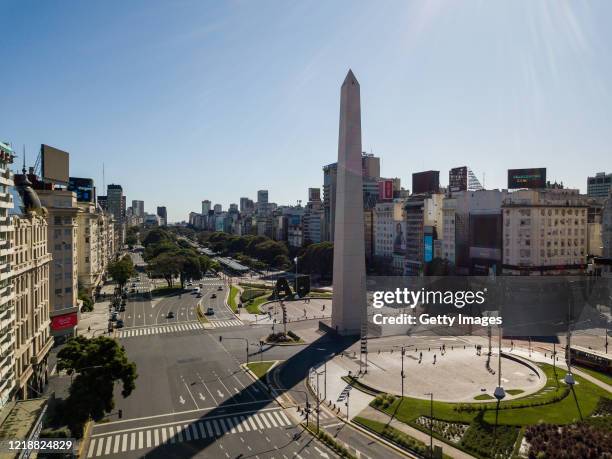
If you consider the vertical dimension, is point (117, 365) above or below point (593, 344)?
above

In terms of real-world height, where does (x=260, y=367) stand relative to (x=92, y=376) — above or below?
below

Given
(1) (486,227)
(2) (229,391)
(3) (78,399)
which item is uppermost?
(1) (486,227)

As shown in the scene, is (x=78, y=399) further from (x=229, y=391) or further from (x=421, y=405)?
(x=421, y=405)

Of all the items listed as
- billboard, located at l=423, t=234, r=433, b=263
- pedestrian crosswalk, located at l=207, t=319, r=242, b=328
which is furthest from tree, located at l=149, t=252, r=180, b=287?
billboard, located at l=423, t=234, r=433, b=263

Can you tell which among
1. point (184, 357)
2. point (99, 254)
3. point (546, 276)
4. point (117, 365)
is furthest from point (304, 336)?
point (99, 254)

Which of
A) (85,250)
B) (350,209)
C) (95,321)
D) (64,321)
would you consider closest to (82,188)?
(85,250)

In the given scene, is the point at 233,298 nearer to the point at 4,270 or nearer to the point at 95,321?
the point at 95,321
